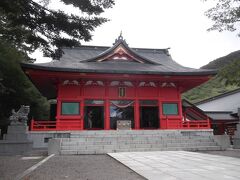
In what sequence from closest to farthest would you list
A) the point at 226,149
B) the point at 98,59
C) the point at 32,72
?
the point at 226,149, the point at 32,72, the point at 98,59

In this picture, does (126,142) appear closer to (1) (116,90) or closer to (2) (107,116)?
(2) (107,116)

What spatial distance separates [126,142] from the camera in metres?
14.3

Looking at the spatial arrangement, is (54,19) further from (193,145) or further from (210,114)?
(210,114)

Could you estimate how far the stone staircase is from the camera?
13.1 meters

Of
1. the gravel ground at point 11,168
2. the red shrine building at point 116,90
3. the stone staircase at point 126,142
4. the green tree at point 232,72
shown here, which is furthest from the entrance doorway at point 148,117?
the gravel ground at point 11,168

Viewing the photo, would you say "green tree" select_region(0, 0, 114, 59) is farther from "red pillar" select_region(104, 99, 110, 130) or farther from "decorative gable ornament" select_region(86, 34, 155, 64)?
"decorative gable ornament" select_region(86, 34, 155, 64)

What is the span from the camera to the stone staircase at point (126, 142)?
13.1 meters

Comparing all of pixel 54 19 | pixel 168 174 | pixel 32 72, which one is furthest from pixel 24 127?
pixel 168 174

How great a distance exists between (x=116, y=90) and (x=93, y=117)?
3.16m

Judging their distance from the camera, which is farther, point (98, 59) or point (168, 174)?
point (98, 59)

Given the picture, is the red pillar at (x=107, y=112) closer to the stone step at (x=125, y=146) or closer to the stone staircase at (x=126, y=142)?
the stone staircase at (x=126, y=142)

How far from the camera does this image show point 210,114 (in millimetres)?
26453

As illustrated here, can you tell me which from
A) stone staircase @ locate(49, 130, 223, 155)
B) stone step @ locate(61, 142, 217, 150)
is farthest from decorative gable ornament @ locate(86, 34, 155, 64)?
stone step @ locate(61, 142, 217, 150)

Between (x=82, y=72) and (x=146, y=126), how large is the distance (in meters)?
7.29
